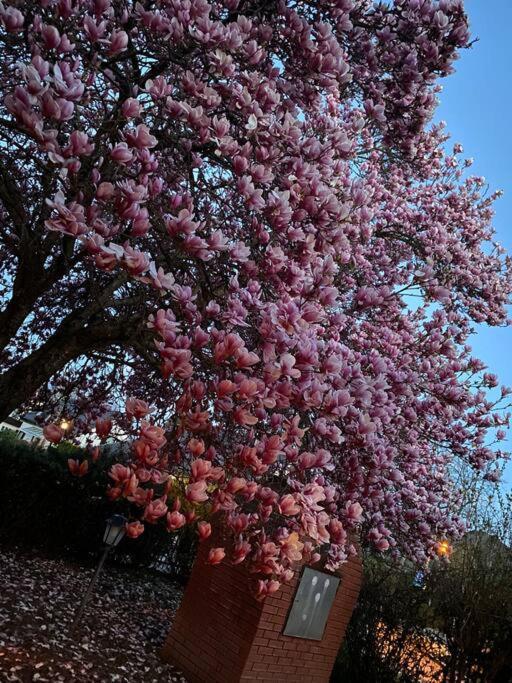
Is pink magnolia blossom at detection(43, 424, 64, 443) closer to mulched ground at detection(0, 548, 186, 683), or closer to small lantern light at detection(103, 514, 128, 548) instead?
mulched ground at detection(0, 548, 186, 683)

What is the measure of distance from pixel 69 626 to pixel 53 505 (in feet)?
9.64

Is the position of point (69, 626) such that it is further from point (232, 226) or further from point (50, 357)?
point (232, 226)

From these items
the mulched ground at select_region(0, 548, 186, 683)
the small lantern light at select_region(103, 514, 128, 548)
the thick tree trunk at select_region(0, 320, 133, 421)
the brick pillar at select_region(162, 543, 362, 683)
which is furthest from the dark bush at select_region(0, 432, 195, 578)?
the thick tree trunk at select_region(0, 320, 133, 421)

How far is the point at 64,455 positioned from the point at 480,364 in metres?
7.10

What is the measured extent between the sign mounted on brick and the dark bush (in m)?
4.00

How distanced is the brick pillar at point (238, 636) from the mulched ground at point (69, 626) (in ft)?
1.24

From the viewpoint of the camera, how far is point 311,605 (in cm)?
609

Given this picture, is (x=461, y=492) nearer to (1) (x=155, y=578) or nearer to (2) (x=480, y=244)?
(2) (x=480, y=244)

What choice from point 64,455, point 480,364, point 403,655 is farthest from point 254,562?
point 64,455

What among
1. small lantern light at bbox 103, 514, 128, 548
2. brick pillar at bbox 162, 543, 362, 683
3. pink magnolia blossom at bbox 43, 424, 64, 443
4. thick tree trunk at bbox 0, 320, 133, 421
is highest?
thick tree trunk at bbox 0, 320, 133, 421

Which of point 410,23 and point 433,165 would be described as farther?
point 433,165

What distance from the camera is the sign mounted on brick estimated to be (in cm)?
590

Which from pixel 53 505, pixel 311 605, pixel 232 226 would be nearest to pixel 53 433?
pixel 232 226

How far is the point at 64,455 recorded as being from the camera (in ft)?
29.8
